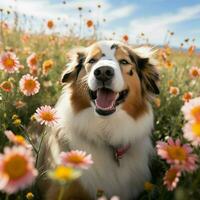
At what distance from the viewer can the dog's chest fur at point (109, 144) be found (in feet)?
12.5

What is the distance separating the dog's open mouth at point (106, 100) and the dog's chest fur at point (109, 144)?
0.18m

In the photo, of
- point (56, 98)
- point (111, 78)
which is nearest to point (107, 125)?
point (111, 78)

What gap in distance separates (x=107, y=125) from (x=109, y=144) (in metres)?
0.19

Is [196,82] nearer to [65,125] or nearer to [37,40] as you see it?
[65,125]

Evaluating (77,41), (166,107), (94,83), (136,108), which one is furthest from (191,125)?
(77,41)

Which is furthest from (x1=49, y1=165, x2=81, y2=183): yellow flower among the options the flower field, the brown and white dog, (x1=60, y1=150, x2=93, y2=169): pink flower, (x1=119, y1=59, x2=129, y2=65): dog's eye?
(x1=119, y1=59, x2=129, y2=65): dog's eye

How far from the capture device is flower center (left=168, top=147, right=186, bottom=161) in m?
2.06

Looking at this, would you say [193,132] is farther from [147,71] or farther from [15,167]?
[147,71]

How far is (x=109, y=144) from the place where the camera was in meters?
4.02

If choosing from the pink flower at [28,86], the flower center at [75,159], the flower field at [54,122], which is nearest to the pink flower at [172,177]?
the flower field at [54,122]

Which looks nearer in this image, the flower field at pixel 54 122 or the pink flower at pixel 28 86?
the flower field at pixel 54 122

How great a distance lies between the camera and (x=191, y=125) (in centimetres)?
199

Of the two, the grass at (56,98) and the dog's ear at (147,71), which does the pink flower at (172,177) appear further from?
the dog's ear at (147,71)

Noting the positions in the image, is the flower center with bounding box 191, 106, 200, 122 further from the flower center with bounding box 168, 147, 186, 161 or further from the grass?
the grass
